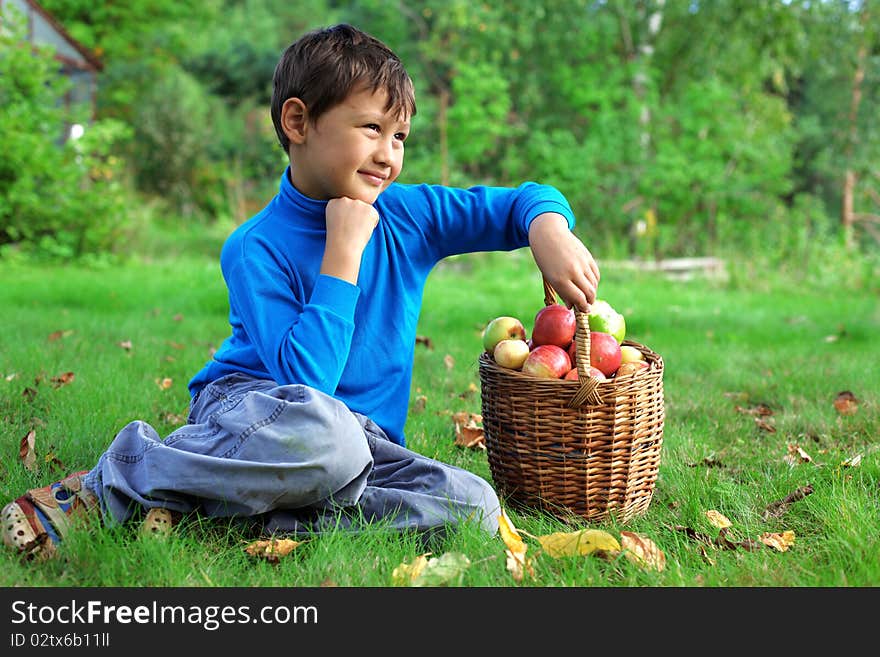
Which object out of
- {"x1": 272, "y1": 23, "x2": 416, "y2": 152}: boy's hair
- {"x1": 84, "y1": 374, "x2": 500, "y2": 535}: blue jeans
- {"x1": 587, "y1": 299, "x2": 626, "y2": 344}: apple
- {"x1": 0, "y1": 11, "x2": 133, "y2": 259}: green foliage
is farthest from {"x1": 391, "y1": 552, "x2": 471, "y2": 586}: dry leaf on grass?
{"x1": 0, "y1": 11, "x2": 133, "y2": 259}: green foliage

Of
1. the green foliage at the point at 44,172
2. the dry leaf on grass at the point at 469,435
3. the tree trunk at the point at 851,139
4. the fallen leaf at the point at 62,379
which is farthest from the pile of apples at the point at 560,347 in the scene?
the tree trunk at the point at 851,139

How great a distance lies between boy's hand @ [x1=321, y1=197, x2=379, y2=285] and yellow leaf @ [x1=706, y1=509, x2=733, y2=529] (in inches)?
46.6

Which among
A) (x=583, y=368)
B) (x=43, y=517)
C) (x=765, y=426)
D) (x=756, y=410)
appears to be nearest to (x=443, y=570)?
(x=583, y=368)

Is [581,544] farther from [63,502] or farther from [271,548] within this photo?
[63,502]

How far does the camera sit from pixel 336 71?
222 centimetres

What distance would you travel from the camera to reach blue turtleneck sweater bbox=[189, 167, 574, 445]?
84.4 inches

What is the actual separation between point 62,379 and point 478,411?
181cm

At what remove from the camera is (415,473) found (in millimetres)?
2305

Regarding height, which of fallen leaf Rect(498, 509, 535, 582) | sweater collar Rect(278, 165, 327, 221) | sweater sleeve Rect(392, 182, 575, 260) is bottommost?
fallen leaf Rect(498, 509, 535, 582)

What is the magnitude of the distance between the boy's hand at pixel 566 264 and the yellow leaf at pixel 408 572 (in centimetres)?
76

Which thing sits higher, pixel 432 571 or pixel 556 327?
pixel 556 327

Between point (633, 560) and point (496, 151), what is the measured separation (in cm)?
1407

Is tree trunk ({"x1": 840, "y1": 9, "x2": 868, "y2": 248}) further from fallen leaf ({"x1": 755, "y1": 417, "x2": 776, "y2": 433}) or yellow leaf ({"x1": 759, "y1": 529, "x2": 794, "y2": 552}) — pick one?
yellow leaf ({"x1": 759, "y1": 529, "x2": 794, "y2": 552})
